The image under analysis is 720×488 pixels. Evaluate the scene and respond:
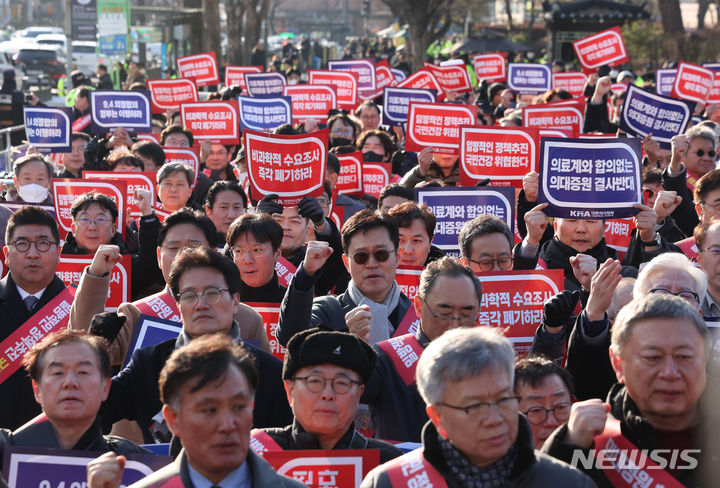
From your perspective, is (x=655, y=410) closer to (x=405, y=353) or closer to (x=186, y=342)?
(x=405, y=353)

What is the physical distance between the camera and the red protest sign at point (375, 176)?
1122cm

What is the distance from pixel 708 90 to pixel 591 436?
13.0 m

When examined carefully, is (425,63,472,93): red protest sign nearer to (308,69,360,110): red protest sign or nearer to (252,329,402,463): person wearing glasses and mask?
(308,69,360,110): red protest sign

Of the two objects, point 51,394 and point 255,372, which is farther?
point 51,394

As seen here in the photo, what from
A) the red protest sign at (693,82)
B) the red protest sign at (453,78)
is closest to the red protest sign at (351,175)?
the red protest sign at (693,82)

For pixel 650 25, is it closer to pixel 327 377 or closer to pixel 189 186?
pixel 189 186

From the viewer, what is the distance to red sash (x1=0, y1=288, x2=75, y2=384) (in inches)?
231

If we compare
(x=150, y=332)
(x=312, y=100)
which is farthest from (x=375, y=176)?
(x=150, y=332)

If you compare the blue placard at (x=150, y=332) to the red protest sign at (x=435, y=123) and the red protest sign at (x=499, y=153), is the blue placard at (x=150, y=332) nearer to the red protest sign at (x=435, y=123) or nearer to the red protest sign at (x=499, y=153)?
the red protest sign at (x=499, y=153)

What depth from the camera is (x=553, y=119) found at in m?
12.3

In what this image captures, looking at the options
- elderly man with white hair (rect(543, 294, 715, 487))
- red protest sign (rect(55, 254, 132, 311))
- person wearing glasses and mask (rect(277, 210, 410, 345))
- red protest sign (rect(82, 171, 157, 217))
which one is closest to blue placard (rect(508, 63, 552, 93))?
red protest sign (rect(82, 171, 157, 217))

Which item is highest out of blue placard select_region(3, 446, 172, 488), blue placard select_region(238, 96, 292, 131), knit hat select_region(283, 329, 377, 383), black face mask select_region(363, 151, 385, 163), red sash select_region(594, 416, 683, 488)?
blue placard select_region(238, 96, 292, 131)

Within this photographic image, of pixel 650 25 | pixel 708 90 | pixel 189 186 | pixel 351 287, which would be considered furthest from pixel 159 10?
pixel 351 287

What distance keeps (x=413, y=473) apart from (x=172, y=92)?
1351 cm
